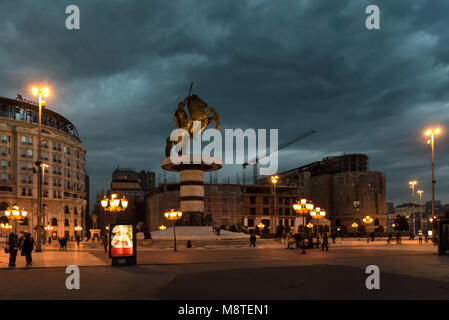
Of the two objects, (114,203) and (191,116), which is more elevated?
(191,116)

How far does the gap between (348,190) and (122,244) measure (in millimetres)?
116820

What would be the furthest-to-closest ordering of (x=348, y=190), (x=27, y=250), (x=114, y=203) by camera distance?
(x=348, y=190) → (x=114, y=203) → (x=27, y=250)

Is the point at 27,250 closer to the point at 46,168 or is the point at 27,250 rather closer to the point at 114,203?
the point at 114,203

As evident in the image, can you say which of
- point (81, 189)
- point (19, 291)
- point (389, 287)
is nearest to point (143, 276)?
point (19, 291)

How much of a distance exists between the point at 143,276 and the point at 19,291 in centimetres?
506

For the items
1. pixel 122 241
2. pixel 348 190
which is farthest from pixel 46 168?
pixel 122 241

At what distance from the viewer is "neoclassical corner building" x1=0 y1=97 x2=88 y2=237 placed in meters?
99.5

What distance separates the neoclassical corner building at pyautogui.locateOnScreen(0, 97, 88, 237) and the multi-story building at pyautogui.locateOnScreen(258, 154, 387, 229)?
6566 centimetres

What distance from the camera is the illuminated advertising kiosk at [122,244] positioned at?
73.2 ft

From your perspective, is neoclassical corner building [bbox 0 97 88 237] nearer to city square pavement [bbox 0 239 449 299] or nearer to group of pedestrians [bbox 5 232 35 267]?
group of pedestrians [bbox 5 232 35 267]

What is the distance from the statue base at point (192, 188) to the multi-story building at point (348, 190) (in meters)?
83.0

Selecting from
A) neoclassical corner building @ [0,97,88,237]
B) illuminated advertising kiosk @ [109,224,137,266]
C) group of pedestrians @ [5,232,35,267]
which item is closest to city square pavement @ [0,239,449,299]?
group of pedestrians @ [5,232,35,267]

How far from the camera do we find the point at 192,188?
56906 millimetres

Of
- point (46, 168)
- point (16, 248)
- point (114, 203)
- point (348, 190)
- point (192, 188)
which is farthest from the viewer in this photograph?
point (348, 190)
